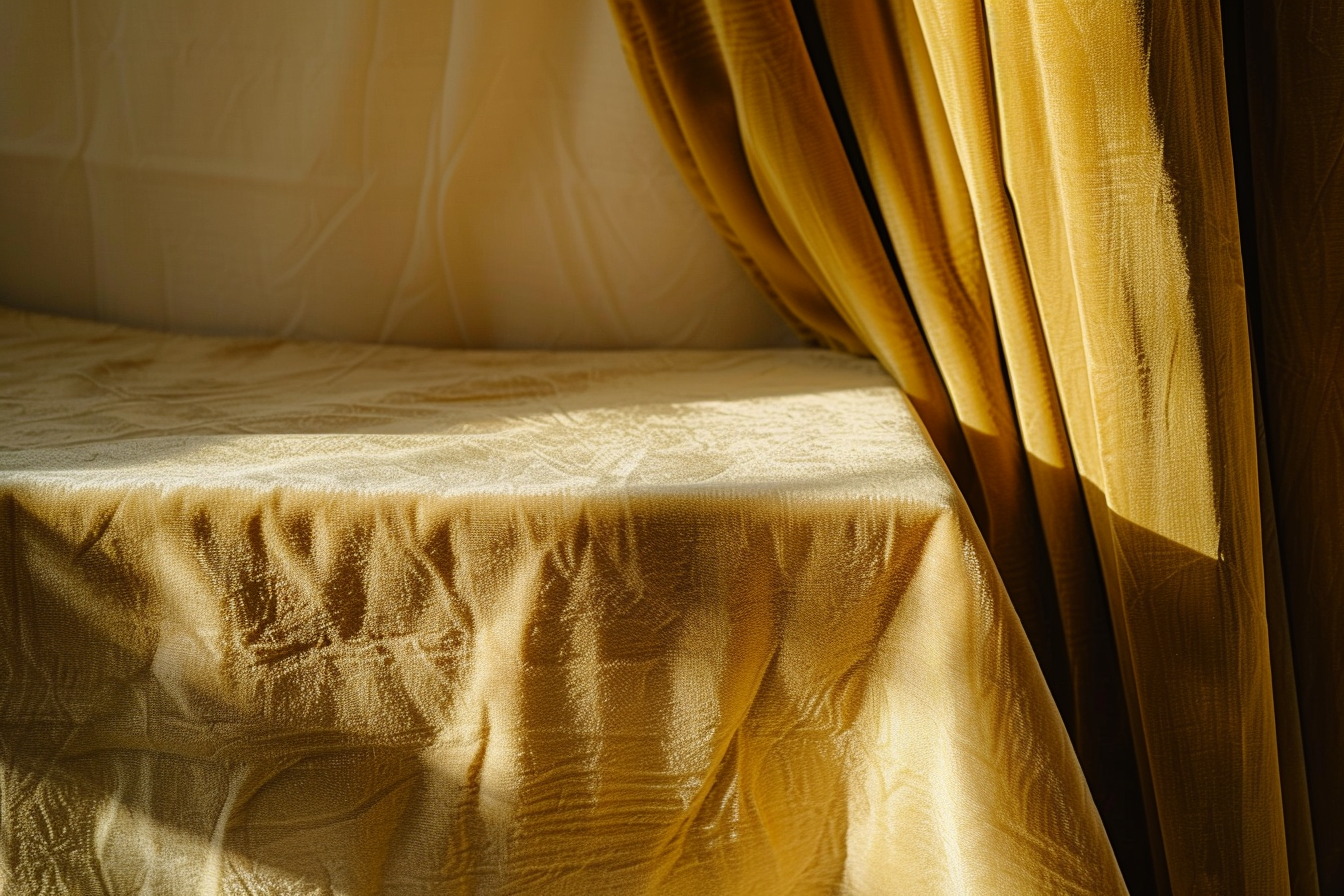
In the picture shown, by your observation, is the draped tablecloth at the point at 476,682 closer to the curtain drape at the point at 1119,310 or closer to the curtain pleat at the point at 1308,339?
the curtain drape at the point at 1119,310

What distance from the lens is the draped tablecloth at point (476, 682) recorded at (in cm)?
57

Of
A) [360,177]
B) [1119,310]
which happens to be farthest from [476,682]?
[360,177]

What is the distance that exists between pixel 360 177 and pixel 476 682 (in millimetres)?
705

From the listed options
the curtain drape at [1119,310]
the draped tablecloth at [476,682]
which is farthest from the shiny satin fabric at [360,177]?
the draped tablecloth at [476,682]

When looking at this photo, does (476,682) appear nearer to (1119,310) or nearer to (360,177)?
(1119,310)

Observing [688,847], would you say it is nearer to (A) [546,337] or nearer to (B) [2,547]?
(B) [2,547]

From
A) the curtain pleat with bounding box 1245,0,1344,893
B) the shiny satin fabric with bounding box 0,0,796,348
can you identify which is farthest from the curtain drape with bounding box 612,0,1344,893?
the shiny satin fabric with bounding box 0,0,796,348

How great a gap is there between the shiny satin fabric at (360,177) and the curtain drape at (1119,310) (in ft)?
0.44

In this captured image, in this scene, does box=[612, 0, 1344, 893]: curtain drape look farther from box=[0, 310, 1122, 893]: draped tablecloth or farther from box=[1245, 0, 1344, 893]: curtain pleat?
box=[0, 310, 1122, 893]: draped tablecloth

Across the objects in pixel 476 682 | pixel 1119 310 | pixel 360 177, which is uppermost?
pixel 360 177

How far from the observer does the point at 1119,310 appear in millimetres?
646

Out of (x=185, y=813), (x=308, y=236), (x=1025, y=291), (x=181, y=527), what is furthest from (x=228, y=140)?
(x=1025, y=291)

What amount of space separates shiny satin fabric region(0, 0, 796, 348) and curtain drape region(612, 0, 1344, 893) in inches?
5.3

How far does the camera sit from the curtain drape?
0.64 meters
